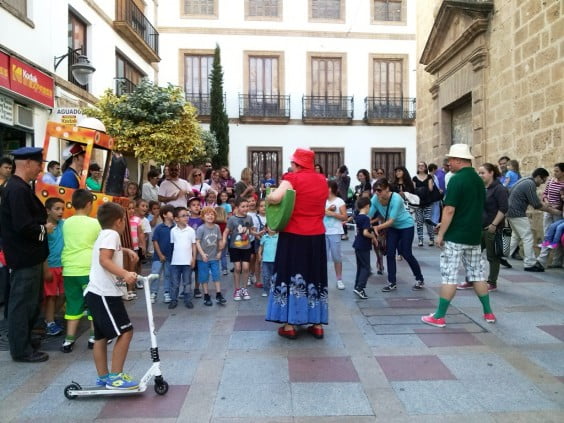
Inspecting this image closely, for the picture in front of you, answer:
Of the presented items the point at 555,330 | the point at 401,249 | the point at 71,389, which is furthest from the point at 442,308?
the point at 71,389

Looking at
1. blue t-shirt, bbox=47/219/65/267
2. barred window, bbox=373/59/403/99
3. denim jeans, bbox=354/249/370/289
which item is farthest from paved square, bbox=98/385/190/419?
barred window, bbox=373/59/403/99

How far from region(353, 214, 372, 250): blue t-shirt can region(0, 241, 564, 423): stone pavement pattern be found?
878 millimetres

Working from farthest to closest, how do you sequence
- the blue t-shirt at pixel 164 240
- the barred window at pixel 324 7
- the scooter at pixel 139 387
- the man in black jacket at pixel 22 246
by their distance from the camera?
the barred window at pixel 324 7, the blue t-shirt at pixel 164 240, the man in black jacket at pixel 22 246, the scooter at pixel 139 387

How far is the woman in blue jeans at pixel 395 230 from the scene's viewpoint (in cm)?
732

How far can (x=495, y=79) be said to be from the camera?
10.8 meters

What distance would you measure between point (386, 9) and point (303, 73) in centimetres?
515

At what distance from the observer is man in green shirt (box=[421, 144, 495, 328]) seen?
18.0 ft

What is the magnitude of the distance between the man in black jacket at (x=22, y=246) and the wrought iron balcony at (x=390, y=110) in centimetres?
2238

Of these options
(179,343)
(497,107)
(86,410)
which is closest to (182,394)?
(86,410)

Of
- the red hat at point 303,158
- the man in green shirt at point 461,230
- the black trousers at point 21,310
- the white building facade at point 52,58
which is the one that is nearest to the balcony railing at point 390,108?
the white building facade at point 52,58

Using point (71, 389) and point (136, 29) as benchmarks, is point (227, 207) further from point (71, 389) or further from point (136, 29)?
point (136, 29)

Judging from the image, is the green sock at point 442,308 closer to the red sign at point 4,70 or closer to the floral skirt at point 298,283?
the floral skirt at point 298,283

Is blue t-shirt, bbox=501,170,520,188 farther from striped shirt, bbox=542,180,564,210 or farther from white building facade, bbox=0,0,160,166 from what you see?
white building facade, bbox=0,0,160,166

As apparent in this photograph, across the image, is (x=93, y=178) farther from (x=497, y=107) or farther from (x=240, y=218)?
(x=497, y=107)
